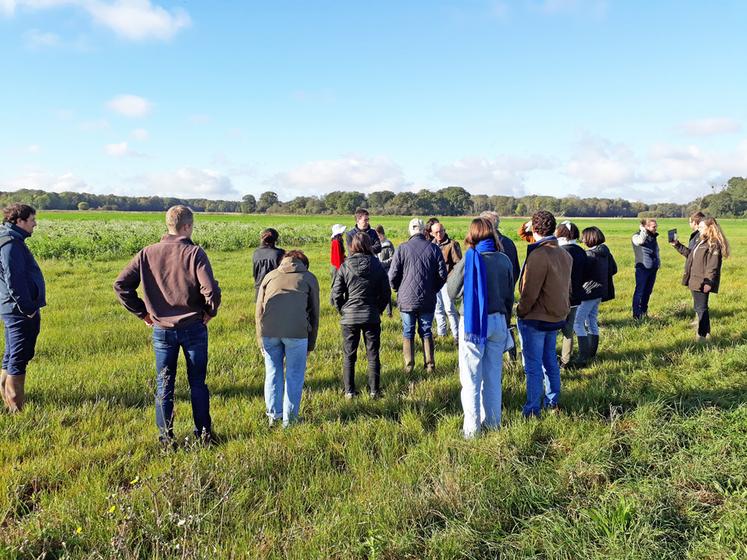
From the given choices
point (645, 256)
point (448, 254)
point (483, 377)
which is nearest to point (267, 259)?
point (448, 254)

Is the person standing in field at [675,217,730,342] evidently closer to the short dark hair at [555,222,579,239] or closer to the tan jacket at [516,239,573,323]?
the short dark hair at [555,222,579,239]

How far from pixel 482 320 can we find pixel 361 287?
1795 millimetres

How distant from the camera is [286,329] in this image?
4.88 meters

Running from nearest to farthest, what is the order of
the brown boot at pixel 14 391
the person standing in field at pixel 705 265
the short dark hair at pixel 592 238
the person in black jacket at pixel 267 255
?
the brown boot at pixel 14 391 → the person in black jacket at pixel 267 255 → the short dark hair at pixel 592 238 → the person standing in field at pixel 705 265

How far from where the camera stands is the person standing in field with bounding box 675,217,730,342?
7605mm

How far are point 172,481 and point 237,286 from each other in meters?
11.7

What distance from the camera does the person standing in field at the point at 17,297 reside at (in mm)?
4812

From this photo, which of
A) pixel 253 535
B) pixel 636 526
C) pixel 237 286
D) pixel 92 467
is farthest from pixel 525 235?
pixel 237 286

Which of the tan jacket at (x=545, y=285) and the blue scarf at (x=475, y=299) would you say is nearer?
the blue scarf at (x=475, y=299)

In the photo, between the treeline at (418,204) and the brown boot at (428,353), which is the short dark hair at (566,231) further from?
the treeline at (418,204)

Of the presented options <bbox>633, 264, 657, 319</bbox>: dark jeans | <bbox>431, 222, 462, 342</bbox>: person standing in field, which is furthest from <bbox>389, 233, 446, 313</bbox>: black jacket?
<bbox>633, 264, 657, 319</bbox>: dark jeans

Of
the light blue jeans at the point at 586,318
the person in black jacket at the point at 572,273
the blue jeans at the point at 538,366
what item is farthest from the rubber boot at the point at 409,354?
the light blue jeans at the point at 586,318

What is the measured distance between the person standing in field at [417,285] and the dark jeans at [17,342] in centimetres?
443

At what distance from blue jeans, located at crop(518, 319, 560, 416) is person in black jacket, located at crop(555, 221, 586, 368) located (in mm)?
1427
